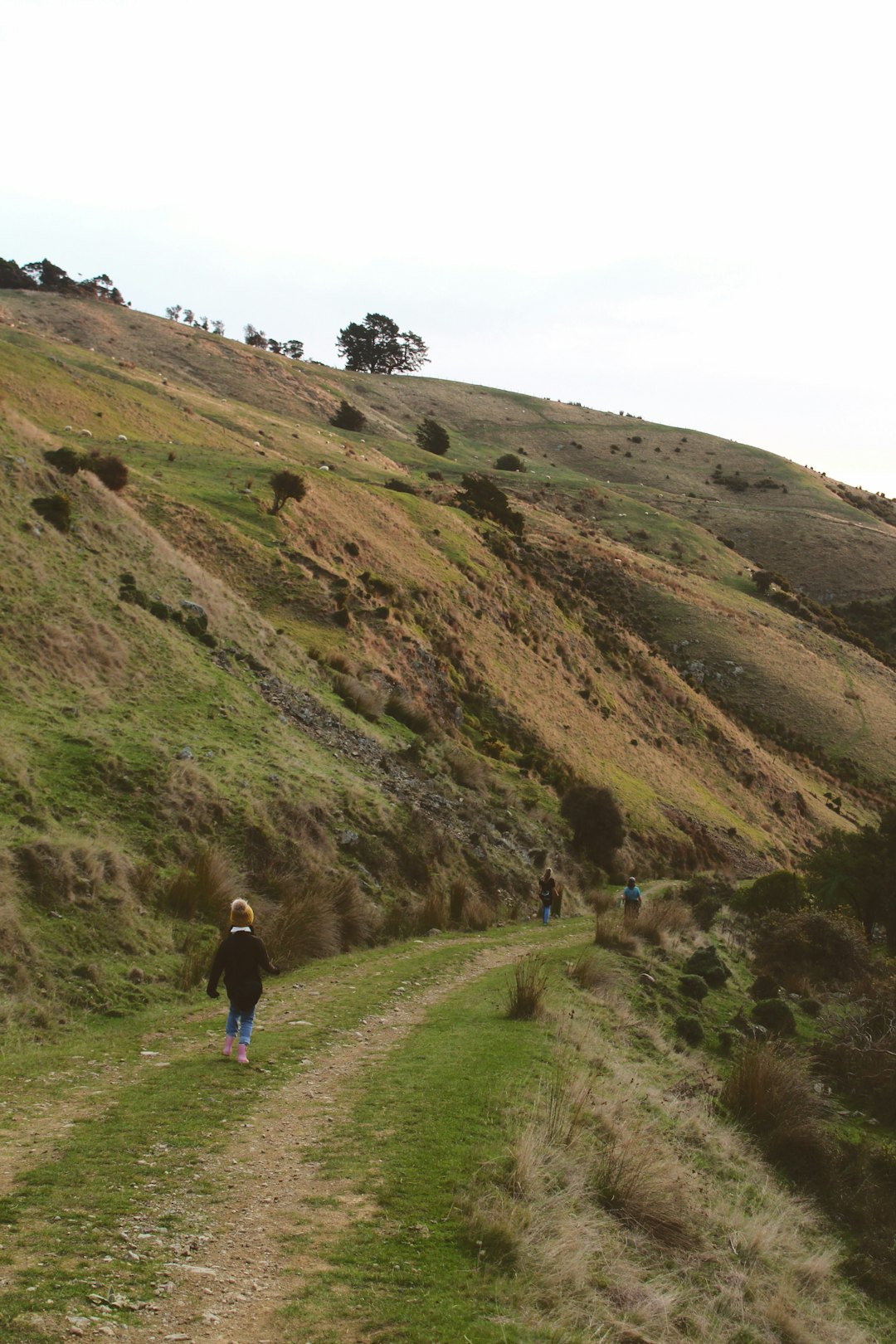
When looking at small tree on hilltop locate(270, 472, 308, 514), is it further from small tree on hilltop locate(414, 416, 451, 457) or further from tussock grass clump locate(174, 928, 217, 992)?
small tree on hilltop locate(414, 416, 451, 457)

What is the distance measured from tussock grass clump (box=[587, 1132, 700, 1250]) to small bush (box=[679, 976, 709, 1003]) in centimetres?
939

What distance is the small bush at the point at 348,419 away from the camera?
98.3 m

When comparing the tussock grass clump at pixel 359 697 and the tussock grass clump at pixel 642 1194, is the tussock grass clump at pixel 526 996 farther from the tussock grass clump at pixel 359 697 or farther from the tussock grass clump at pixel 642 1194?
the tussock grass clump at pixel 359 697

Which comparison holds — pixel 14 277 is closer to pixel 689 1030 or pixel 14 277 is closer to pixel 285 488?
pixel 285 488

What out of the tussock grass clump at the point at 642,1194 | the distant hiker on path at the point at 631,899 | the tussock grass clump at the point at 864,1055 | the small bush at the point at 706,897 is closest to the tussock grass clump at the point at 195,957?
the tussock grass clump at the point at 642,1194

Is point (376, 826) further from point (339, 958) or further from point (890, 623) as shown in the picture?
point (890, 623)

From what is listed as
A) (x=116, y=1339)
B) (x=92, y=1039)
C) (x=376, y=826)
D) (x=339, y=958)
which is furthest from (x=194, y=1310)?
(x=376, y=826)

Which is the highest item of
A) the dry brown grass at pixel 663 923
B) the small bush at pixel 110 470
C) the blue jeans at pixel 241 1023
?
the small bush at pixel 110 470

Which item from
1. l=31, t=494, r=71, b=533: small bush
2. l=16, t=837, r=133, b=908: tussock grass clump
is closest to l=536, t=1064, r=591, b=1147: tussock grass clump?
l=16, t=837, r=133, b=908: tussock grass clump

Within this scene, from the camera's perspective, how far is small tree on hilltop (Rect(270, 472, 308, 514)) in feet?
138

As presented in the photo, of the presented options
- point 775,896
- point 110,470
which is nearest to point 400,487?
point 110,470

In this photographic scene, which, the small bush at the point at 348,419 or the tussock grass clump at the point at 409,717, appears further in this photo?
the small bush at the point at 348,419

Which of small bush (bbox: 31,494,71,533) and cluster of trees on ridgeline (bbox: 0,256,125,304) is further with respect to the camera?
cluster of trees on ridgeline (bbox: 0,256,125,304)

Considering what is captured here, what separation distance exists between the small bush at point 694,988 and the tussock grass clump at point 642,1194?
9389 mm
